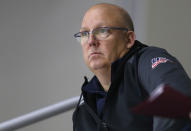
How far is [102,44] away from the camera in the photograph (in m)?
0.83

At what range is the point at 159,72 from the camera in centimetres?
57

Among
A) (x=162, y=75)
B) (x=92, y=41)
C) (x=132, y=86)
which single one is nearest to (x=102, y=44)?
(x=92, y=41)

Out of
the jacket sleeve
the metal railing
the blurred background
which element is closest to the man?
the jacket sleeve

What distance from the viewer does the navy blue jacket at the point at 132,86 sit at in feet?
1.88

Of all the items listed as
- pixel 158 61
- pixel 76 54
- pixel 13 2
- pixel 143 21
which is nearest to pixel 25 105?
pixel 76 54

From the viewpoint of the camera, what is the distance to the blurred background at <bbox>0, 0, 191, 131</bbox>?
160 cm

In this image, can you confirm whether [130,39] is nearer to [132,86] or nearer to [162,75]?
[132,86]

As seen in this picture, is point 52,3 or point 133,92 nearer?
point 133,92

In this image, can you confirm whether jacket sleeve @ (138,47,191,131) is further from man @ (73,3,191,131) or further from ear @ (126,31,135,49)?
ear @ (126,31,135,49)

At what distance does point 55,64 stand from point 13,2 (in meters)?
0.41

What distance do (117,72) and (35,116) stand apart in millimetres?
421

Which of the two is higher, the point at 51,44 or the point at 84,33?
the point at 84,33

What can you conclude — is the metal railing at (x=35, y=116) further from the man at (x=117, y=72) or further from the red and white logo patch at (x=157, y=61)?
the red and white logo patch at (x=157, y=61)

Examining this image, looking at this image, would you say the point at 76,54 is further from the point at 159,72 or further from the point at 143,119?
the point at 159,72
